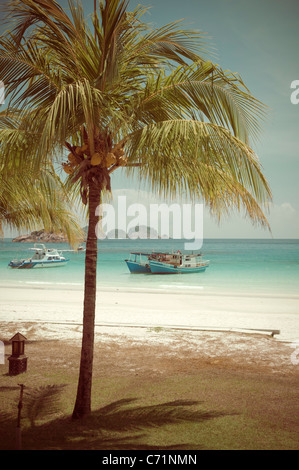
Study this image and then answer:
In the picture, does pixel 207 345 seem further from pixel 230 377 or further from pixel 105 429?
pixel 105 429

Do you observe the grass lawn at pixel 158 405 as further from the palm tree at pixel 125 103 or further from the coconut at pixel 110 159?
the coconut at pixel 110 159

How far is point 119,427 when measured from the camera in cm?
443

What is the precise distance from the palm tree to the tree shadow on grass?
0.98ft

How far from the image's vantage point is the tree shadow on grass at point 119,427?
3.98m

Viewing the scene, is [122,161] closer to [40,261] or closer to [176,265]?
[176,265]

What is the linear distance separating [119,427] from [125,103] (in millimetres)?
3817

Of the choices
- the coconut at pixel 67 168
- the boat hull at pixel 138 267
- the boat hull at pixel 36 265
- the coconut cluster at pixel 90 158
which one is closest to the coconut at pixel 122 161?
the coconut cluster at pixel 90 158

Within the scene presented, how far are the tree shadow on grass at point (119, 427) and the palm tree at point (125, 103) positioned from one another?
0.98ft

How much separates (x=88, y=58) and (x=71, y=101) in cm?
87

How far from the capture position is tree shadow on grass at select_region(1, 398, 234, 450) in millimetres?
3977

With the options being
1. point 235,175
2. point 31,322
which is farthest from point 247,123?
point 31,322

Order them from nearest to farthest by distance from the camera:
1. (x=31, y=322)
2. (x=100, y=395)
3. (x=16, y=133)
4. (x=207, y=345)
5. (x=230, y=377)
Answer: (x=16, y=133), (x=100, y=395), (x=230, y=377), (x=207, y=345), (x=31, y=322)

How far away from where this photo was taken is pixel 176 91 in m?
4.60

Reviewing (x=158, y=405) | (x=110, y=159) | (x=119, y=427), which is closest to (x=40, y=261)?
(x=158, y=405)
